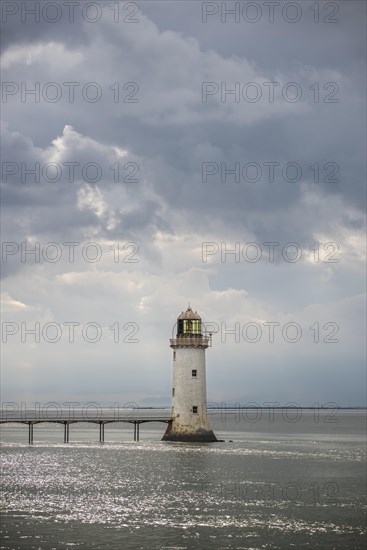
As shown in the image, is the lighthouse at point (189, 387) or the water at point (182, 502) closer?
the water at point (182, 502)

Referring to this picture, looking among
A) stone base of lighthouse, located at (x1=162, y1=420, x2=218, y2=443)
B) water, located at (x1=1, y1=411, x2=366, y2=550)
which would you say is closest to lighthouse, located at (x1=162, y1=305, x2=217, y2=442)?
stone base of lighthouse, located at (x1=162, y1=420, x2=218, y2=443)

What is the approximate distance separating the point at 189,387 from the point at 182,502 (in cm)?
3521

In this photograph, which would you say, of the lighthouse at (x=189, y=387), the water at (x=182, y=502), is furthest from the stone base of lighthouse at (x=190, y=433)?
the water at (x=182, y=502)

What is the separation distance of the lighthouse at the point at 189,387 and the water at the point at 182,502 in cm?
686

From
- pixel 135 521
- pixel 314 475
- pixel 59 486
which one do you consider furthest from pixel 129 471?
pixel 135 521

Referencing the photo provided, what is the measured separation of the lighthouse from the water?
6.86 meters

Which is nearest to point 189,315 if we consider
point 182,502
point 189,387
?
point 189,387

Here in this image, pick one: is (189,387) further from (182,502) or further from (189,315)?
(182,502)

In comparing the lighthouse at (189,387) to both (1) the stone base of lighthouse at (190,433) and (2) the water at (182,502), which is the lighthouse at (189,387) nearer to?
(1) the stone base of lighthouse at (190,433)

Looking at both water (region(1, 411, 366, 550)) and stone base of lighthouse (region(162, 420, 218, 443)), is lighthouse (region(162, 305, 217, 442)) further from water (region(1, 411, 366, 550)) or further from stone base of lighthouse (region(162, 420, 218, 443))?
water (region(1, 411, 366, 550))

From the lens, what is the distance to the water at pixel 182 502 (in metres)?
31.2

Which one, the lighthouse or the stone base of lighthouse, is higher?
the lighthouse

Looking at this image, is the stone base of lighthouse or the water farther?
the stone base of lighthouse

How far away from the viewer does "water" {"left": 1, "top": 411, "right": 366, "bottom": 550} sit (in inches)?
1229
